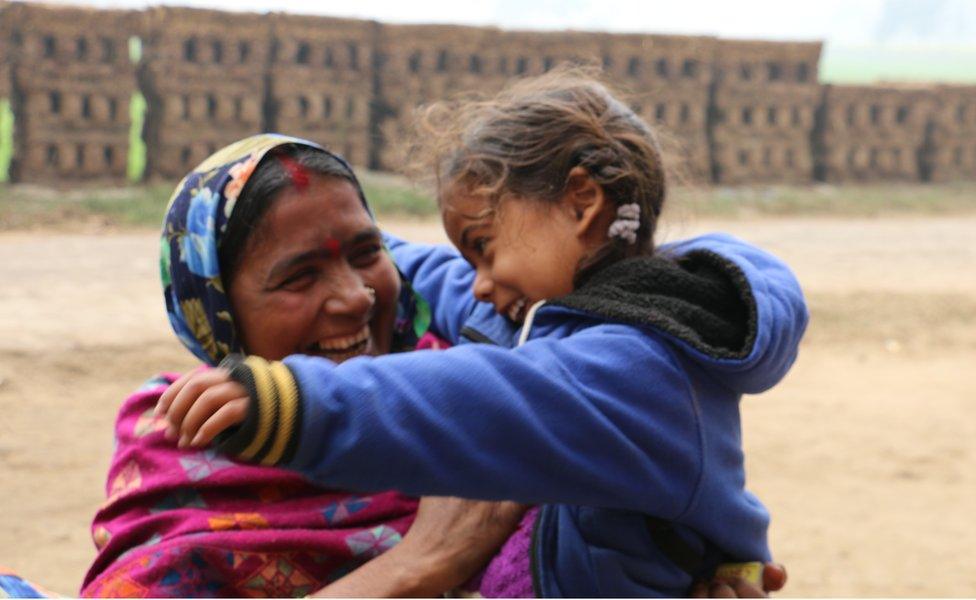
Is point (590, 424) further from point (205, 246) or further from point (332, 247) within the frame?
point (205, 246)

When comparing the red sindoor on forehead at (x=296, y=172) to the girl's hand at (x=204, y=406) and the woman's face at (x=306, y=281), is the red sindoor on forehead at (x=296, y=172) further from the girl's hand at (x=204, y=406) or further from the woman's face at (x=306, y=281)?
the girl's hand at (x=204, y=406)

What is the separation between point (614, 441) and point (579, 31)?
44.2 ft

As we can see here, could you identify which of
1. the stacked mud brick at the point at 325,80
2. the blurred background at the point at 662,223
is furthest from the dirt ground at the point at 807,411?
the stacked mud brick at the point at 325,80

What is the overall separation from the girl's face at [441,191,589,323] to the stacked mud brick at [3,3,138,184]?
10784mm

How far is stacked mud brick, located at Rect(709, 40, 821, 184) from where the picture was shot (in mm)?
15461

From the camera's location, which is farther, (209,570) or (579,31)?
(579,31)

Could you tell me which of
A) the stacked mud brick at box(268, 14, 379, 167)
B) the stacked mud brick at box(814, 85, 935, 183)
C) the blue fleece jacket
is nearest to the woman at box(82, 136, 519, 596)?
the blue fleece jacket

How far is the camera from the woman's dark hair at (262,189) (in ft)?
7.30

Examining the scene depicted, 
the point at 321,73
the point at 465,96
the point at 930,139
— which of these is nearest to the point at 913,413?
the point at 465,96

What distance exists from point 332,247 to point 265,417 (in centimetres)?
85

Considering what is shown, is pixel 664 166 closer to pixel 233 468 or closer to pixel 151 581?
pixel 233 468

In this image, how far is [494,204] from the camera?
2.26 metres

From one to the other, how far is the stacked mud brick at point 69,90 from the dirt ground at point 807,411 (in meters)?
2.28

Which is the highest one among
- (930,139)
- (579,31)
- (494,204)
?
(494,204)
